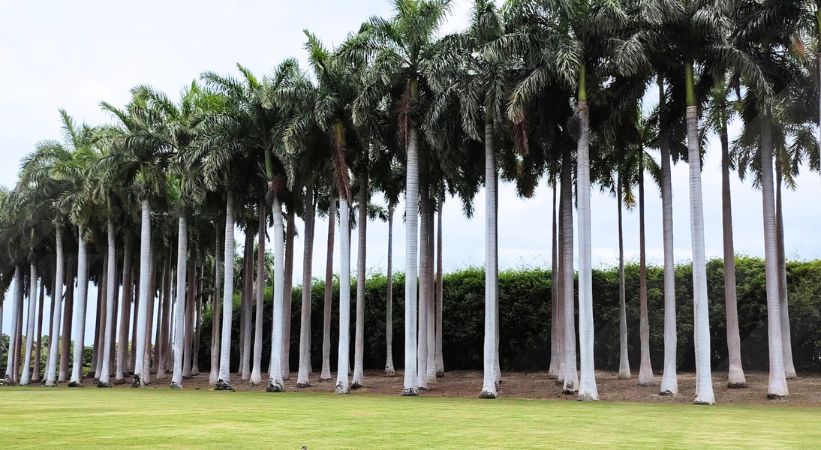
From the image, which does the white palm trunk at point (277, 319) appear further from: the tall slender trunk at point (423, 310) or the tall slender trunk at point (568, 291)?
the tall slender trunk at point (568, 291)

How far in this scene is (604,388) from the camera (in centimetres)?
3103

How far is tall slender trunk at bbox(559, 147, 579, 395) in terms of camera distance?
28.5 meters

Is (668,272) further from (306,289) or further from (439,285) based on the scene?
(306,289)

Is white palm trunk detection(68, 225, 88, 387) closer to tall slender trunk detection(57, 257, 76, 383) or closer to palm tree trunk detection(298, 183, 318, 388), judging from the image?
tall slender trunk detection(57, 257, 76, 383)

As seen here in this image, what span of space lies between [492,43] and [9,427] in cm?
1930

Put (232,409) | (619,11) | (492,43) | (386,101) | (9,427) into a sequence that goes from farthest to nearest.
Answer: (386,101) → (492,43) → (619,11) → (232,409) → (9,427)

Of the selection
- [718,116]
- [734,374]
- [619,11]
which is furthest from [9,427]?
[718,116]

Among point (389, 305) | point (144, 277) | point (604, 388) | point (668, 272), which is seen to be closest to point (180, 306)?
Answer: point (144, 277)

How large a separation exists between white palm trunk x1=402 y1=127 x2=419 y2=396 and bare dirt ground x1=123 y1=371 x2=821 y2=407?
1664 millimetres

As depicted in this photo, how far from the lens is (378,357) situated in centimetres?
5088

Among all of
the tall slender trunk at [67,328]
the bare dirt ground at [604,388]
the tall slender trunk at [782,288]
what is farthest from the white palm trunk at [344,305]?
the tall slender trunk at [67,328]

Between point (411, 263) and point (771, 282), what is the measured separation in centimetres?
1251

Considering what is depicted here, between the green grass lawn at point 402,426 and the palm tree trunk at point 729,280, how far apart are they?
16.5 ft

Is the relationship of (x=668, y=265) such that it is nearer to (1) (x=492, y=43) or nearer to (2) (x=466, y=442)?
(1) (x=492, y=43)
